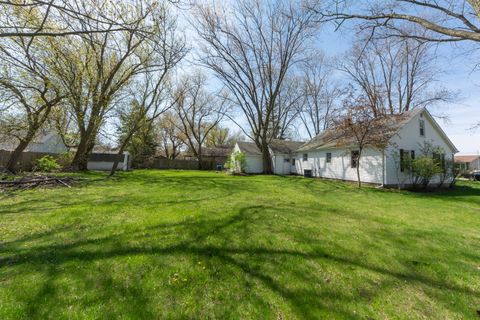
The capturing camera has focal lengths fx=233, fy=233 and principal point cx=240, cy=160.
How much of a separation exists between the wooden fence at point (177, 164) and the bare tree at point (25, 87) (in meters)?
17.6

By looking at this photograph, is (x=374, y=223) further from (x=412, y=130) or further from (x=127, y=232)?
(x=412, y=130)

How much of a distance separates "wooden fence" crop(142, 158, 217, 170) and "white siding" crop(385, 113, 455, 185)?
24.0 metres

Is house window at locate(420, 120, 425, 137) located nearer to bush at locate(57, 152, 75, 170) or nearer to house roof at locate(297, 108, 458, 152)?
house roof at locate(297, 108, 458, 152)

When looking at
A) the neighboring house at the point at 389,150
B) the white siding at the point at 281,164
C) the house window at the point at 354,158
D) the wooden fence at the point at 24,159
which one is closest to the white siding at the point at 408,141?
the neighboring house at the point at 389,150

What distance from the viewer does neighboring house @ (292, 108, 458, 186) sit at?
1423 centimetres

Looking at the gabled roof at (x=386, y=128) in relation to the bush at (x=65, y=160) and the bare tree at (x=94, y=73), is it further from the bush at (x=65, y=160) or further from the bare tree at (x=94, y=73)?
the bush at (x=65, y=160)

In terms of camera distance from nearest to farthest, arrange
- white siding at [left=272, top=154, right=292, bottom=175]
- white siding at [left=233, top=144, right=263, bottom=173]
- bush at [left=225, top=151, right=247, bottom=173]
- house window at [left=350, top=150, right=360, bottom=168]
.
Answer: house window at [left=350, top=150, right=360, bottom=168], bush at [left=225, top=151, right=247, bottom=173], white siding at [left=272, top=154, right=292, bottom=175], white siding at [left=233, top=144, right=263, bottom=173]

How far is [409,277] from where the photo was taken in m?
3.50

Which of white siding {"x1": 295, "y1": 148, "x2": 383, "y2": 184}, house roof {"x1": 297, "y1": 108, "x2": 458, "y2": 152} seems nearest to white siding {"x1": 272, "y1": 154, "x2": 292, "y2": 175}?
white siding {"x1": 295, "y1": 148, "x2": 383, "y2": 184}

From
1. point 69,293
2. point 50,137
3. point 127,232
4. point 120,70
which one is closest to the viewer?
point 69,293

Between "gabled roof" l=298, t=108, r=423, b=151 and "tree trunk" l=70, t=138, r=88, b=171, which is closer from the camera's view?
"gabled roof" l=298, t=108, r=423, b=151

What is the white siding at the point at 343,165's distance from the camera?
14.7 metres

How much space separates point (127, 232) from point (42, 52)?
13486mm

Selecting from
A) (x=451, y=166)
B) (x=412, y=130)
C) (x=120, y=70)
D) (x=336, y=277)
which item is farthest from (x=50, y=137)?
(x=451, y=166)
